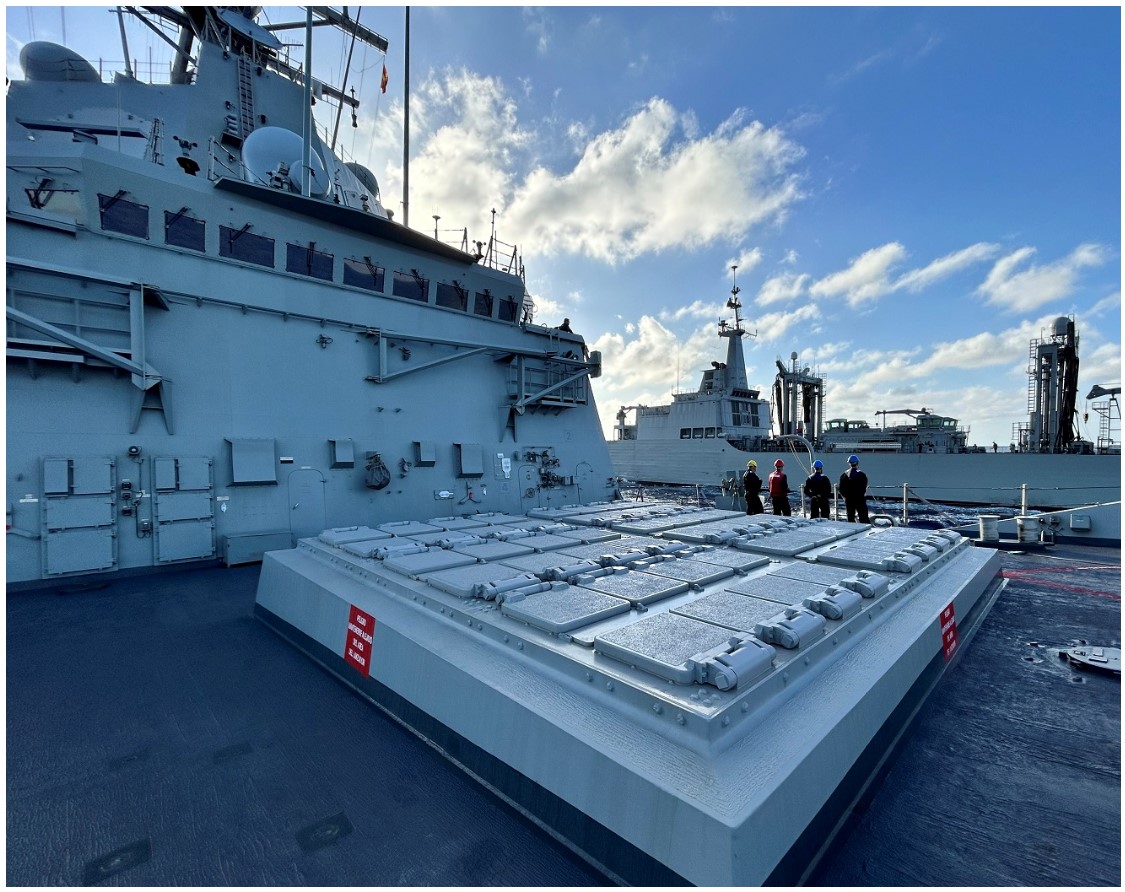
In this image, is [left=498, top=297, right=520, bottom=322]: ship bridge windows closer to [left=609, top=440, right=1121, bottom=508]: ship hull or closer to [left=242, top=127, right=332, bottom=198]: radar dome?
[left=242, top=127, right=332, bottom=198]: radar dome

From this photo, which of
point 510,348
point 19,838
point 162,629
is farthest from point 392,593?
point 510,348

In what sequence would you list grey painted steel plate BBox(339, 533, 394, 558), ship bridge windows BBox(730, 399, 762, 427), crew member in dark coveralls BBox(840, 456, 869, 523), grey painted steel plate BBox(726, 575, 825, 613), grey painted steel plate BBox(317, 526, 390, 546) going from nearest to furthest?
1. grey painted steel plate BBox(726, 575, 825, 613)
2. grey painted steel plate BBox(339, 533, 394, 558)
3. grey painted steel plate BBox(317, 526, 390, 546)
4. crew member in dark coveralls BBox(840, 456, 869, 523)
5. ship bridge windows BBox(730, 399, 762, 427)

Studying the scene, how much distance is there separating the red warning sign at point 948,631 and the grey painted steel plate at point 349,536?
4.11m

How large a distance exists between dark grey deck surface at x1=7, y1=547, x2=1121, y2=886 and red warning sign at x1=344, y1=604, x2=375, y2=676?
0.21 metres

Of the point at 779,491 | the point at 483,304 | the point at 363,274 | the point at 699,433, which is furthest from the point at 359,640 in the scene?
the point at 699,433

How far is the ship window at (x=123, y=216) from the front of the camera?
5598mm

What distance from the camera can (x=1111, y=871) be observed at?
153 centimetres

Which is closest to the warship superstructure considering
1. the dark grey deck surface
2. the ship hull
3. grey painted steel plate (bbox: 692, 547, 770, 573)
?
the dark grey deck surface

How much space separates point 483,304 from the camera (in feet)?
29.9

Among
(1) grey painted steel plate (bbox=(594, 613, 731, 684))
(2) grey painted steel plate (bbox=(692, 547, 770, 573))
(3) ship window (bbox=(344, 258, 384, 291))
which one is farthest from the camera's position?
(3) ship window (bbox=(344, 258, 384, 291))

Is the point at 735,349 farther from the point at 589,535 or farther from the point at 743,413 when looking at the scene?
the point at 589,535

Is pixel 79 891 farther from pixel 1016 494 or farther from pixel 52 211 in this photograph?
pixel 1016 494

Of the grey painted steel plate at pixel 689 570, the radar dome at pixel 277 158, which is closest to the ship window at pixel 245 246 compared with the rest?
the radar dome at pixel 277 158

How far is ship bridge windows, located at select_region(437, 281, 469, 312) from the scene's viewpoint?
8.53 m
